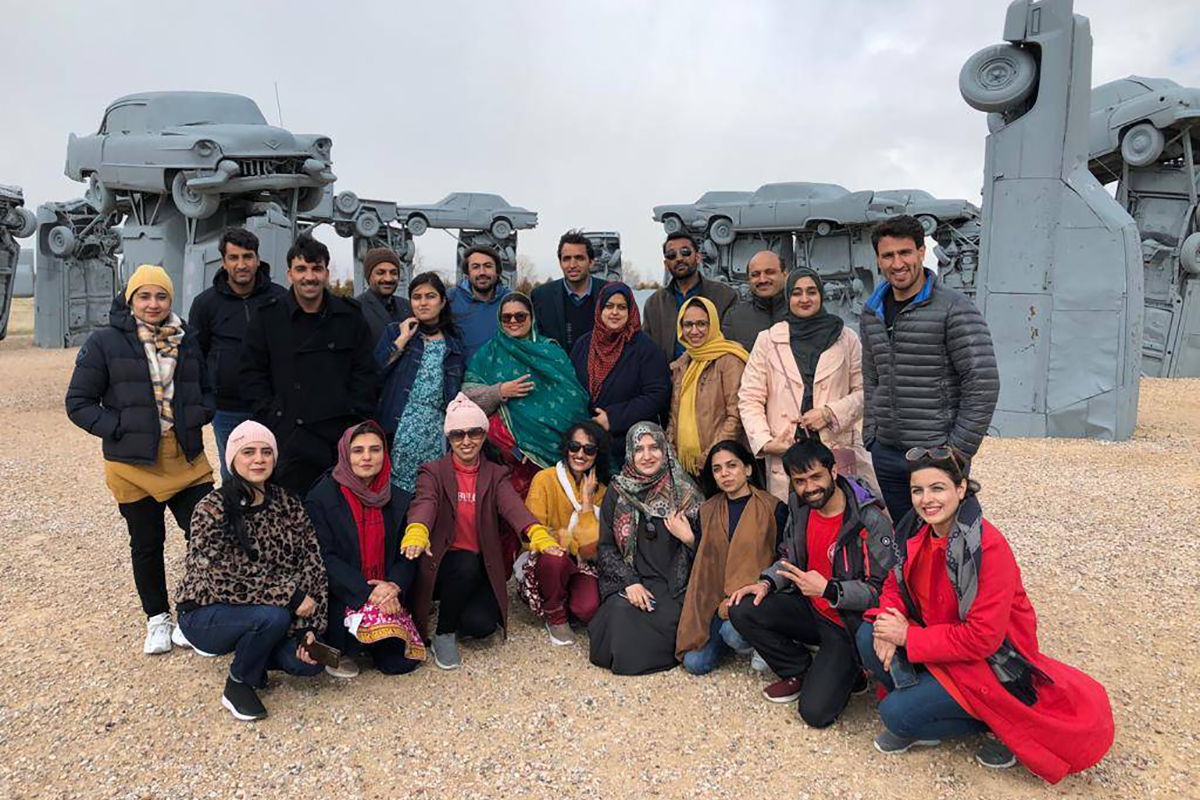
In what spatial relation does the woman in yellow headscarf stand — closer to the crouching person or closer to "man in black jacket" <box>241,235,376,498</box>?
the crouching person

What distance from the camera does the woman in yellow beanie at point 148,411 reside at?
333 cm

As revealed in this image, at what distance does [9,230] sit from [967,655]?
63.6 feet

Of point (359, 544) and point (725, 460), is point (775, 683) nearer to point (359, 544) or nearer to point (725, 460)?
point (725, 460)

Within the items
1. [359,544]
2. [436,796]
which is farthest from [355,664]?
[436,796]

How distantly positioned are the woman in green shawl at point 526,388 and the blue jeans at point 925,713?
5.92 ft

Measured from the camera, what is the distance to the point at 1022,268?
319 inches

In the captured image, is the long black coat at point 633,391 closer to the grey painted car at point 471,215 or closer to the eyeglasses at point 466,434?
the eyeglasses at point 466,434

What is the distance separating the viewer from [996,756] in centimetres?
263

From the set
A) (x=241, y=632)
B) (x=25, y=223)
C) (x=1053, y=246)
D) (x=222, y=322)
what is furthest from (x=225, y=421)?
(x=25, y=223)

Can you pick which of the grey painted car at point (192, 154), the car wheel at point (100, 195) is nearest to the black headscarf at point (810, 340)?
the grey painted car at point (192, 154)

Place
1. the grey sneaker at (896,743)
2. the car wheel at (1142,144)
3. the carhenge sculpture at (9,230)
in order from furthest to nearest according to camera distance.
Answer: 1. the carhenge sculpture at (9,230)
2. the car wheel at (1142,144)
3. the grey sneaker at (896,743)

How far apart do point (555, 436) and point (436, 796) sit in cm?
175

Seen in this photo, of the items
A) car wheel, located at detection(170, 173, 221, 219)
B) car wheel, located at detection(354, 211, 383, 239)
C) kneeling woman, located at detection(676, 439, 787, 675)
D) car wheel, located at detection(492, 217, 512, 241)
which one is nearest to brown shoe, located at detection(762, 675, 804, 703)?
kneeling woman, located at detection(676, 439, 787, 675)

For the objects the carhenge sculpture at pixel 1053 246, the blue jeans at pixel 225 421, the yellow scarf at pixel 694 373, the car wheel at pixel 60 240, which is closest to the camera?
the yellow scarf at pixel 694 373
